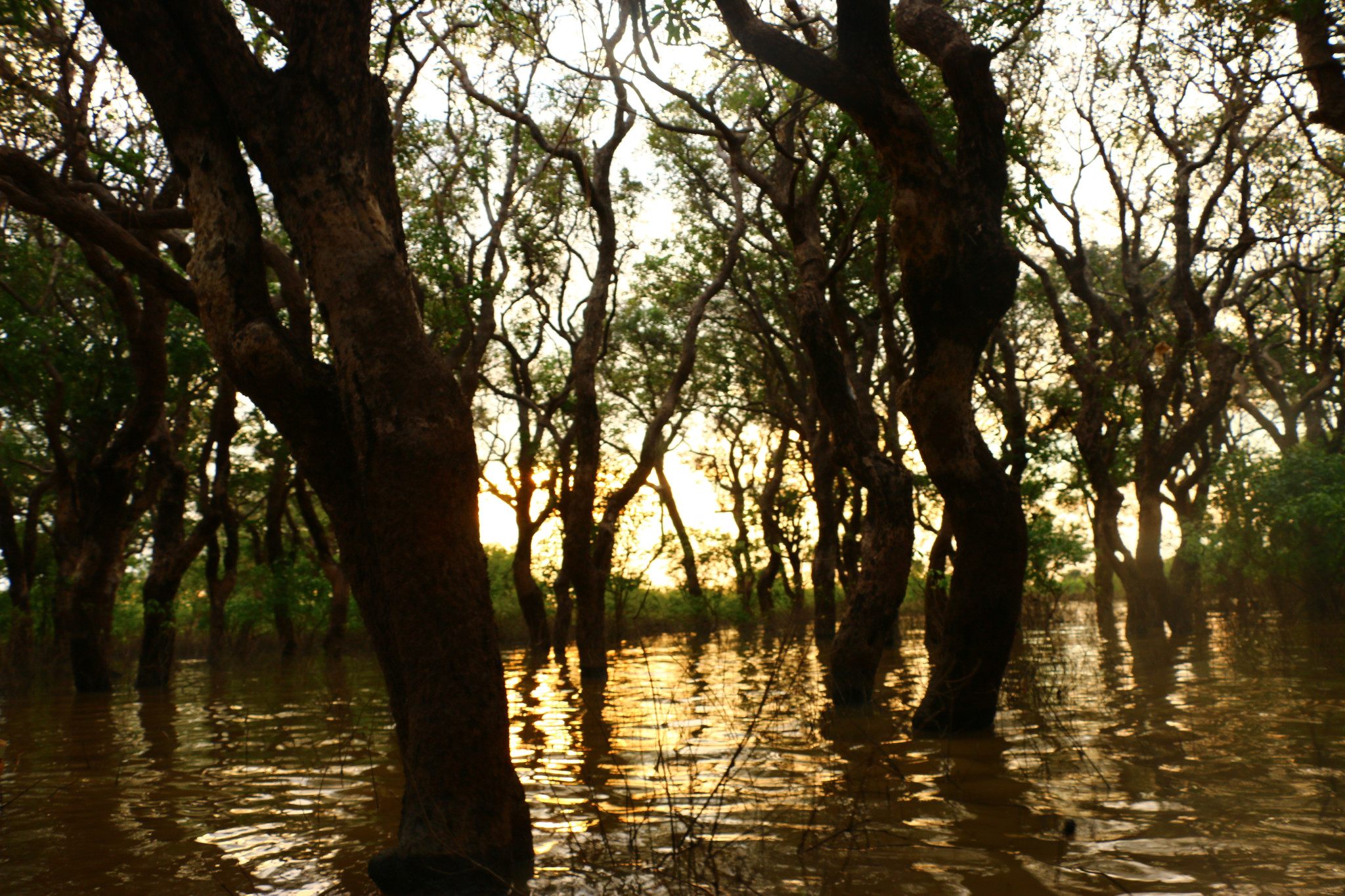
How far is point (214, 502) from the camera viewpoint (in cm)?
1700

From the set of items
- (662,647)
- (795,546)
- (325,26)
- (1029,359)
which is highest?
(1029,359)

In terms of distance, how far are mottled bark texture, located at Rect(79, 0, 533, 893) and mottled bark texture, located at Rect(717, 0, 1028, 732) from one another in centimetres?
360

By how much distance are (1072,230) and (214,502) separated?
16.4 meters

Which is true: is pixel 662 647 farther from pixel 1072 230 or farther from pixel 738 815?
pixel 738 815

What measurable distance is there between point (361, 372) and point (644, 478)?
12.6 m

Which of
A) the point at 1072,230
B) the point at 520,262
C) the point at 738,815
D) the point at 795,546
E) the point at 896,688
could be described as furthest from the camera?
the point at 795,546

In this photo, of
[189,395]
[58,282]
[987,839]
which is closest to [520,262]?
[189,395]

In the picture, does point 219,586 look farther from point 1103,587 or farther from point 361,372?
point 361,372

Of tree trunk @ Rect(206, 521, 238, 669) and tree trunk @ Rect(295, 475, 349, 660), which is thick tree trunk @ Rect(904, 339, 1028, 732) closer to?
tree trunk @ Rect(295, 475, 349, 660)

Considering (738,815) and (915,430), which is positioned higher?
(915,430)

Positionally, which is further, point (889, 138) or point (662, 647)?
point (662, 647)

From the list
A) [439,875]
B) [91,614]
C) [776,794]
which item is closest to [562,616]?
[91,614]

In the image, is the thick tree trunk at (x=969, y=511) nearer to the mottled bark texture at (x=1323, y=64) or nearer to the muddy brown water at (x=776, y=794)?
the muddy brown water at (x=776, y=794)

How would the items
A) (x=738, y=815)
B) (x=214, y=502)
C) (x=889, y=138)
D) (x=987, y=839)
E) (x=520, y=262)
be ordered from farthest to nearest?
(x=520, y=262) < (x=214, y=502) < (x=889, y=138) < (x=738, y=815) < (x=987, y=839)
